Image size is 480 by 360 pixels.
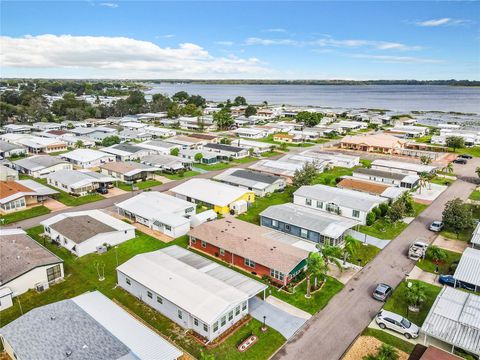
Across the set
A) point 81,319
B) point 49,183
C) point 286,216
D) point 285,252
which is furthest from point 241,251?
point 49,183

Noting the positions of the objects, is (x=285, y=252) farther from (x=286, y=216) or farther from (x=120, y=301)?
(x=120, y=301)

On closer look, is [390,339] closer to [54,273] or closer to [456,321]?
[456,321]

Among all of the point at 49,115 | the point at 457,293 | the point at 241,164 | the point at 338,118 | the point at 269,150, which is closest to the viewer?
the point at 457,293

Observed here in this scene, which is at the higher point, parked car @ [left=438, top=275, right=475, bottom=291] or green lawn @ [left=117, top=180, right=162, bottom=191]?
parked car @ [left=438, top=275, right=475, bottom=291]

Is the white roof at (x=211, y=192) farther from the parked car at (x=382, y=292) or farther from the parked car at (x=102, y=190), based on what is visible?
the parked car at (x=382, y=292)

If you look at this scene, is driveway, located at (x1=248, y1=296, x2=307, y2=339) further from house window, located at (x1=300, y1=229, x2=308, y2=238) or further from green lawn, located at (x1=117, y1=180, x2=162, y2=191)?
green lawn, located at (x1=117, y1=180, x2=162, y2=191)

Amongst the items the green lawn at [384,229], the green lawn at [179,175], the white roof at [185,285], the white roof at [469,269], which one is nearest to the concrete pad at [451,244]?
the white roof at [469,269]

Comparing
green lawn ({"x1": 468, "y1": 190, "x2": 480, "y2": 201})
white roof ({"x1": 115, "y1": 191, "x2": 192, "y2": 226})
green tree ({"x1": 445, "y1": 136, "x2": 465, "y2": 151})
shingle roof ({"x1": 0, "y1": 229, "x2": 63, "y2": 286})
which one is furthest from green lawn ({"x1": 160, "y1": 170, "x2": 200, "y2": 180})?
green tree ({"x1": 445, "y1": 136, "x2": 465, "y2": 151})

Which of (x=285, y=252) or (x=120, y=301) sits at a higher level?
(x=285, y=252)
